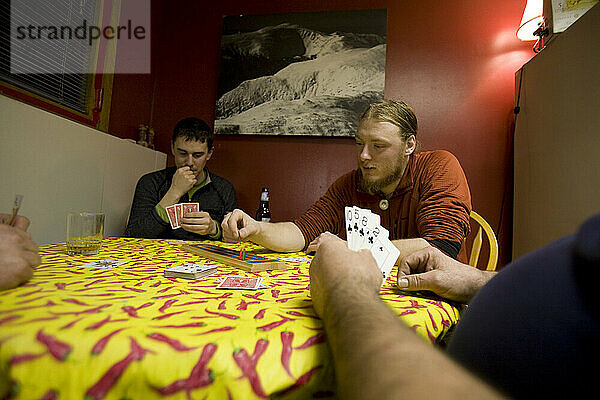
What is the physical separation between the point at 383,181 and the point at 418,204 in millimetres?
197

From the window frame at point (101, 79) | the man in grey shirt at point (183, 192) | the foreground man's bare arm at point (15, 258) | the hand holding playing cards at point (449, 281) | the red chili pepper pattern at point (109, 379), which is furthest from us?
the window frame at point (101, 79)

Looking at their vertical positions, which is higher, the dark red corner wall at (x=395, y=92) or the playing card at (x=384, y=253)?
the dark red corner wall at (x=395, y=92)

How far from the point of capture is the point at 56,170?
72.7 inches

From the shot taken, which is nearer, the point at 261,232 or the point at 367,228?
the point at 367,228

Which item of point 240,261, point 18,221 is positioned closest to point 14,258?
point 18,221

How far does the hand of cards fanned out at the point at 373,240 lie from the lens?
2.54 feet

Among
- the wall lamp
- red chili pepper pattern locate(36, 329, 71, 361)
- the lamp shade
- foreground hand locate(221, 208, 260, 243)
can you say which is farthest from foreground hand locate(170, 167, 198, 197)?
the lamp shade

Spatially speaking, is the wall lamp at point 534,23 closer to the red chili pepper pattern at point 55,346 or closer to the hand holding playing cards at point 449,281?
the hand holding playing cards at point 449,281

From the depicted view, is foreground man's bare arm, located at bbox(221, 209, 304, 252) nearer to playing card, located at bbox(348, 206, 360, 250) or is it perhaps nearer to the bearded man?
the bearded man

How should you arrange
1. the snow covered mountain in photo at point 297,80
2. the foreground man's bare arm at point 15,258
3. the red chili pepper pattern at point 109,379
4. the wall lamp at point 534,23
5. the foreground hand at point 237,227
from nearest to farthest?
the red chili pepper pattern at point 109,379
the foreground man's bare arm at point 15,258
the foreground hand at point 237,227
the wall lamp at point 534,23
the snow covered mountain in photo at point 297,80

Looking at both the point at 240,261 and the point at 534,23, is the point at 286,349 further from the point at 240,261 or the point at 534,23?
the point at 534,23

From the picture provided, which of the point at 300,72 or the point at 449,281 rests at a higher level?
the point at 300,72

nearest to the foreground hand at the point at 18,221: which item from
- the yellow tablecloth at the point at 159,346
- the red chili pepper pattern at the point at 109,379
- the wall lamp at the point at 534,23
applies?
the yellow tablecloth at the point at 159,346

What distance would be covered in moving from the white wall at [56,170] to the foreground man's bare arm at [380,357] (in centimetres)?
176
